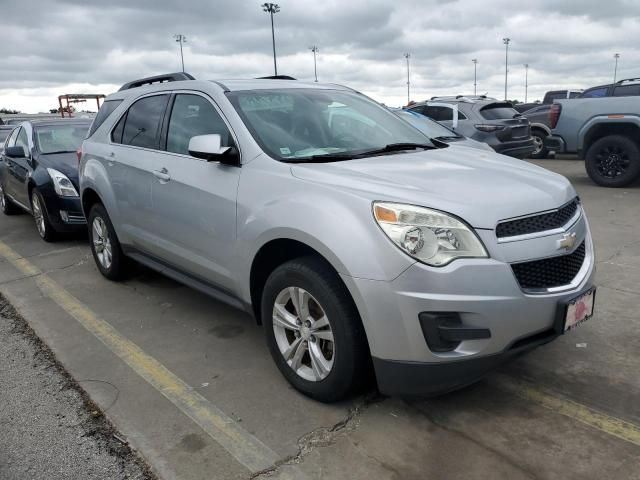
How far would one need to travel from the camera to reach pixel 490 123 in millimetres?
10336

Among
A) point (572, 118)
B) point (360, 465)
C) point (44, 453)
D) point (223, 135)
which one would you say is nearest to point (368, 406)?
point (360, 465)

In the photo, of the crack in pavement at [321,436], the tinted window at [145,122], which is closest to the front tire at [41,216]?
the tinted window at [145,122]

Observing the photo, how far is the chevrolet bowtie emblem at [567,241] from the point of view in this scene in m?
2.72

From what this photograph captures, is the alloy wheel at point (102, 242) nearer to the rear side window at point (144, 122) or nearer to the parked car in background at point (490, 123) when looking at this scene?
the rear side window at point (144, 122)

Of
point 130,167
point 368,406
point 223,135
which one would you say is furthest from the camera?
point 130,167

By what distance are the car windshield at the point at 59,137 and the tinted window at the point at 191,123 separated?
4.17 m

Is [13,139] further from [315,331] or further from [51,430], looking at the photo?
[315,331]

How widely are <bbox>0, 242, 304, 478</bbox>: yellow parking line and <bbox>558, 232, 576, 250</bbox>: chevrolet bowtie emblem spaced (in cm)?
163

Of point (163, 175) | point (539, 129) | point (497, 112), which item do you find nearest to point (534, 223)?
point (163, 175)

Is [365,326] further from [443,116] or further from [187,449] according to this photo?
[443,116]

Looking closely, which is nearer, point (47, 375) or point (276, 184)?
point (276, 184)

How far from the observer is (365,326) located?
259cm

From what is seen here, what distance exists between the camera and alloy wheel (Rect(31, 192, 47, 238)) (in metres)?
7.02

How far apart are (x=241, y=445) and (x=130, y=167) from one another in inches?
103
